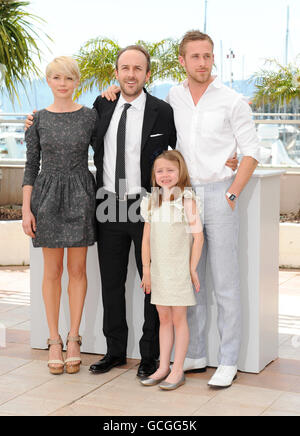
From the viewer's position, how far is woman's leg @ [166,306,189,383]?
12.7 ft

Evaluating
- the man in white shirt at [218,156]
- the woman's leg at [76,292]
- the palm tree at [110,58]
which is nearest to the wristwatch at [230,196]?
the man in white shirt at [218,156]

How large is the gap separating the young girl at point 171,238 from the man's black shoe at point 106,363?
1.10 feet

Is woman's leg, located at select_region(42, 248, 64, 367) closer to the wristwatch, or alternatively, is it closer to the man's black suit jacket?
the man's black suit jacket

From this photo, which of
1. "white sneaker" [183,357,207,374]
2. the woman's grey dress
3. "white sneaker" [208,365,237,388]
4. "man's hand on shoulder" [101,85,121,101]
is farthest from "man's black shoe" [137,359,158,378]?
"man's hand on shoulder" [101,85,121,101]

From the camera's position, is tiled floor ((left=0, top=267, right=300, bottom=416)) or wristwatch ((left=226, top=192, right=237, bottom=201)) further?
wristwatch ((left=226, top=192, right=237, bottom=201))

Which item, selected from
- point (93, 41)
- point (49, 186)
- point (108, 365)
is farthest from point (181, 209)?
point (93, 41)

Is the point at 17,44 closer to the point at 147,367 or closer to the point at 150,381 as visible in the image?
the point at 147,367

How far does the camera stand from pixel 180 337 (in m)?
3.90

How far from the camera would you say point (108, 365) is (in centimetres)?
416

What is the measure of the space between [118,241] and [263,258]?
0.81m

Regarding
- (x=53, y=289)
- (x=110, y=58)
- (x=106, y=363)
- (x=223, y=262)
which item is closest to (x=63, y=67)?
(x=53, y=289)

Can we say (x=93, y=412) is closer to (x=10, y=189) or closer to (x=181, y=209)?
(x=181, y=209)

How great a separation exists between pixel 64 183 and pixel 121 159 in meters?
0.34

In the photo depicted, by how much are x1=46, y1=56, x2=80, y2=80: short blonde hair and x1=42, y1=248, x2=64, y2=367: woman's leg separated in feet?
3.14
